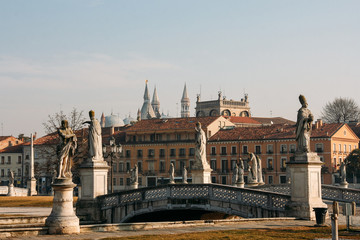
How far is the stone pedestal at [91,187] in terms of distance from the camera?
1097 inches

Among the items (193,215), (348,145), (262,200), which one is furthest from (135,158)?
(262,200)

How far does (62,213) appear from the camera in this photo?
19.2 meters

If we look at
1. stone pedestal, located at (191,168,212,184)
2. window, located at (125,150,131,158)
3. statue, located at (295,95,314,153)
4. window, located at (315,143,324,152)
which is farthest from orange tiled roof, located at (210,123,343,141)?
statue, located at (295,95,314,153)

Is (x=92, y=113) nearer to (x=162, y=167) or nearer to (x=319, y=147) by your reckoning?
(x=319, y=147)

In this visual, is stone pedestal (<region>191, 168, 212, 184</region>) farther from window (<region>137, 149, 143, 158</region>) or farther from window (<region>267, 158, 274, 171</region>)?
window (<region>137, 149, 143, 158</region>)

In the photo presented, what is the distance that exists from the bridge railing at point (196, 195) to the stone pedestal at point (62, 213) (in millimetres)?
9179

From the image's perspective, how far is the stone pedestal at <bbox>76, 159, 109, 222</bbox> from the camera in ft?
91.4

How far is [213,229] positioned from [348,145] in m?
78.8

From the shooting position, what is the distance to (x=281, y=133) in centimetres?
9325

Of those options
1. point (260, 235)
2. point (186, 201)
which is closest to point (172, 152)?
point (186, 201)

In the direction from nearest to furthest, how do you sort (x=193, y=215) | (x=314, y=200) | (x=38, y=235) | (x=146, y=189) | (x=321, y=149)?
(x=38, y=235), (x=314, y=200), (x=146, y=189), (x=193, y=215), (x=321, y=149)

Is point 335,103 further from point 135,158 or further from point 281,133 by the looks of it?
point 135,158

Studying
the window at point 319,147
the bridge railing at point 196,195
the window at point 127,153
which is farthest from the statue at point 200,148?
the window at point 127,153

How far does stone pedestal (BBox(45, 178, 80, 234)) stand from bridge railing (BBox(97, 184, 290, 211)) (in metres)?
9.18
